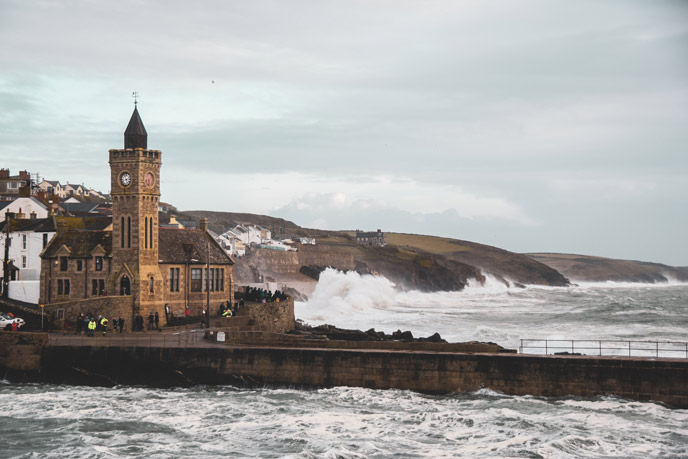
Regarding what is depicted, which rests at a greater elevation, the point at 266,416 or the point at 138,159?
the point at 138,159

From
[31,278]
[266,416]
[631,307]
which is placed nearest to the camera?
[266,416]

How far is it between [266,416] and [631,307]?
2578 inches

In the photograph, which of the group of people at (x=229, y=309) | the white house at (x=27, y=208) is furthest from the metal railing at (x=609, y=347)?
the white house at (x=27, y=208)

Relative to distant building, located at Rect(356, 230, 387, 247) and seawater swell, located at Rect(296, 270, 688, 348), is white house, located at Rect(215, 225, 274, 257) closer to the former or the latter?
seawater swell, located at Rect(296, 270, 688, 348)

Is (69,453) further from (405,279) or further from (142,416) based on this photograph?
(405,279)

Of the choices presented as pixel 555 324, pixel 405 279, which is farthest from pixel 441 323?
pixel 405 279

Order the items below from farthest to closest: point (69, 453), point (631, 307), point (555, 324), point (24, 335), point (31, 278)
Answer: point (631, 307)
point (555, 324)
point (31, 278)
point (24, 335)
point (69, 453)

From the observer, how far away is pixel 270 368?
31.2m

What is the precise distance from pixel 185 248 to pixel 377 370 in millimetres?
17714

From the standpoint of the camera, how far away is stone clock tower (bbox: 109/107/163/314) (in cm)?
3988

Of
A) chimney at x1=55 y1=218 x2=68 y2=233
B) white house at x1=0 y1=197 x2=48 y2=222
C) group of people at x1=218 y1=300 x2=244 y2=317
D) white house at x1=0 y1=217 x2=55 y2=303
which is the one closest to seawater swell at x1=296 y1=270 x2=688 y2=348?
group of people at x1=218 y1=300 x2=244 y2=317

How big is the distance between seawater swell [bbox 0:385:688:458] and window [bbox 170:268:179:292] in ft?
39.4

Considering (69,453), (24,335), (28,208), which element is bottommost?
(69,453)

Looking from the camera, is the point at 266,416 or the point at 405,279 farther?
the point at 405,279
